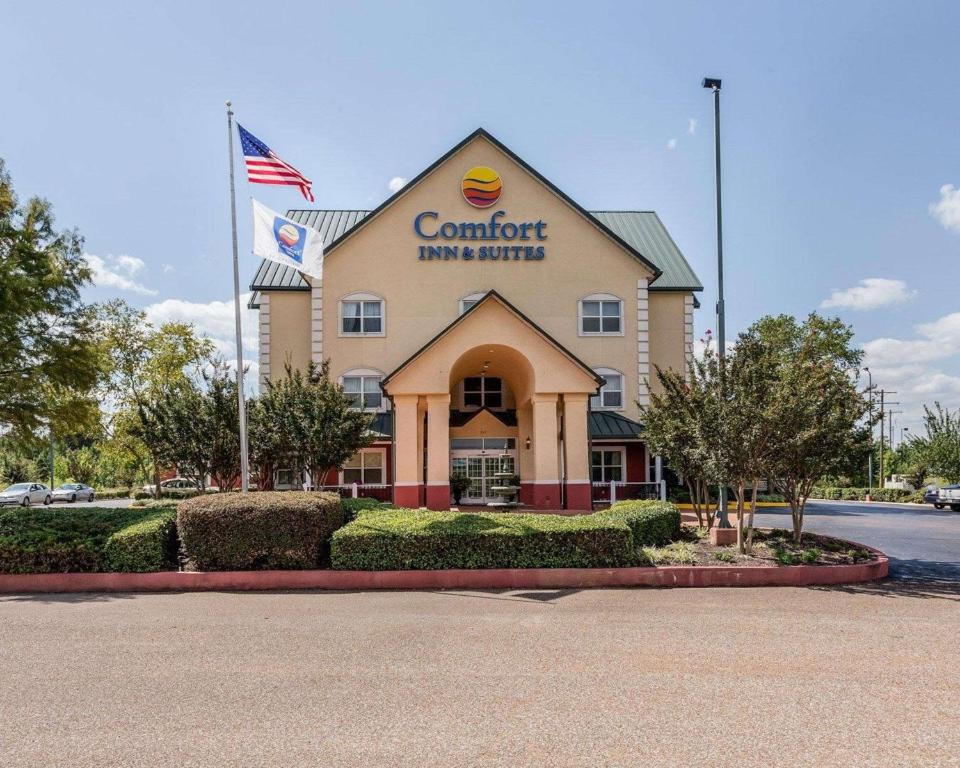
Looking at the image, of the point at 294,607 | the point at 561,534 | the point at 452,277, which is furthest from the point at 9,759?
the point at 452,277

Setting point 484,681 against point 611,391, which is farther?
point 611,391

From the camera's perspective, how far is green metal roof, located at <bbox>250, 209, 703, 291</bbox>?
2989 cm

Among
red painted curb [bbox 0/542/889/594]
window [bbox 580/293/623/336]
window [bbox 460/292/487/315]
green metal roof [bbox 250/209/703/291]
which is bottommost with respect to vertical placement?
red painted curb [bbox 0/542/889/594]

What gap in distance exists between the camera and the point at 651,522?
13.7 metres

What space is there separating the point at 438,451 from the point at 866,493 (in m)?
33.4

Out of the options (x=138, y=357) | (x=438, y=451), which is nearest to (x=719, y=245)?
(x=438, y=451)

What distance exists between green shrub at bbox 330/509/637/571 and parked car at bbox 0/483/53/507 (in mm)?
37957

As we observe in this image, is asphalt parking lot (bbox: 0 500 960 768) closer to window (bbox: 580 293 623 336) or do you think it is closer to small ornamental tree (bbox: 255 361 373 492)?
small ornamental tree (bbox: 255 361 373 492)

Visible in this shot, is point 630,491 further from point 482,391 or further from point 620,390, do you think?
point 482,391

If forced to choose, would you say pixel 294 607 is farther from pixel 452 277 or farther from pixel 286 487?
pixel 452 277

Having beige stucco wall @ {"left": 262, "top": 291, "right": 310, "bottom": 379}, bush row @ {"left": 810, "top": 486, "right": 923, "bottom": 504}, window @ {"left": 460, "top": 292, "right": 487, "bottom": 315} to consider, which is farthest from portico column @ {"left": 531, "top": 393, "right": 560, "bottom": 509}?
bush row @ {"left": 810, "top": 486, "right": 923, "bottom": 504}

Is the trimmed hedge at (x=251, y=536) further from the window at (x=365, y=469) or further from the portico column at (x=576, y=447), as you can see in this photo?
the window at (x=365, y=469)

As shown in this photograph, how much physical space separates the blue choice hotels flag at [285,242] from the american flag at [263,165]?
60 centimetres

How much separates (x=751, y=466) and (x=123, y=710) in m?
10.5
